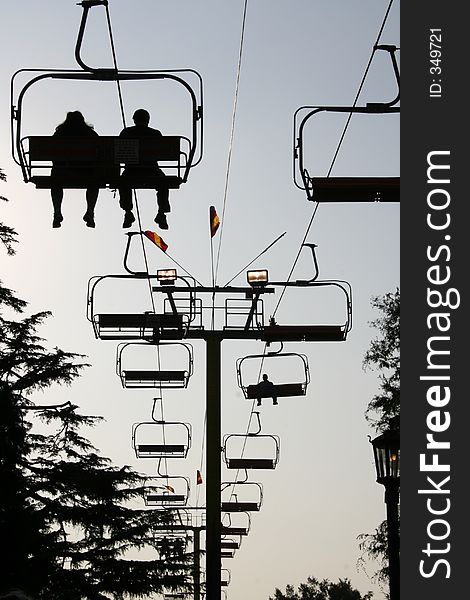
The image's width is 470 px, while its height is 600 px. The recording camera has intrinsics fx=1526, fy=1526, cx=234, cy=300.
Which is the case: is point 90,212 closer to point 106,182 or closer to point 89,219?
point 89,219

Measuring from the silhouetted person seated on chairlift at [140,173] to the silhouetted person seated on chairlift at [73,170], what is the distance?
11.4 inches

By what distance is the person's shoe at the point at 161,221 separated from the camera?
14.5 meters

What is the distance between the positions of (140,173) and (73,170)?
57cm

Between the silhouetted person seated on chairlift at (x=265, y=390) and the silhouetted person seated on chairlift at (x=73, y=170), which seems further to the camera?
the silhouetted person seated on chairlift at (x=265, y=390)

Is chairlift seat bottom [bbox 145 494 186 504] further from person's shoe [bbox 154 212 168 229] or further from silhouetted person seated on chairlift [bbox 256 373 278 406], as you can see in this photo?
person's shoe [bbox 154 212 168 229]

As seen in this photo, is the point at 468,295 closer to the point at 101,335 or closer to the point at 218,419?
the point at 101,335

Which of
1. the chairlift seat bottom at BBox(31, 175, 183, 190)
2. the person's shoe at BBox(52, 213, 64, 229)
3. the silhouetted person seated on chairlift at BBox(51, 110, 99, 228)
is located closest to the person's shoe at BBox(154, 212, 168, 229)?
the silhouetted person seated on chairlift at BBox(51, 110, 99, 228)

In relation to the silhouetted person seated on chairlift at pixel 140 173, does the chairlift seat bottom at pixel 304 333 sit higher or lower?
higher

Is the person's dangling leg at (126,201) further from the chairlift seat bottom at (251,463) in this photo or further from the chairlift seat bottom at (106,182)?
the chairlift seat bottom at (251,463)

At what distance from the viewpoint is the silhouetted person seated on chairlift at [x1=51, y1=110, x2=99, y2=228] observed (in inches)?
504

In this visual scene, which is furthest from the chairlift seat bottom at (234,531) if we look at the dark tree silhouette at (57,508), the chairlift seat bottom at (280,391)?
the chairlift seat bottom at (280,391)

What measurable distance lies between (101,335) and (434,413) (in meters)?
Answer: 11.1

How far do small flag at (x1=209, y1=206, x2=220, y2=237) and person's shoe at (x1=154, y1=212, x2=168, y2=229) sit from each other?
6786mm

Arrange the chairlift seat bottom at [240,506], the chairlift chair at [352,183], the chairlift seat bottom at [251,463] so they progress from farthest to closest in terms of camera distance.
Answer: the chairlift seat bottom at [240,506] → the chairlift seat bottom at [251,463] → the chairlift chair at [352,183]
